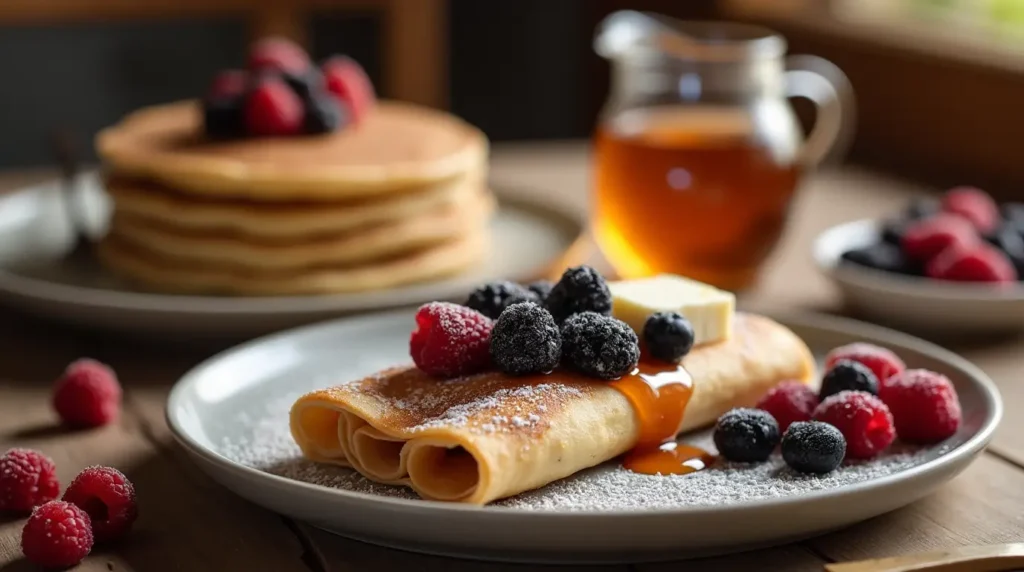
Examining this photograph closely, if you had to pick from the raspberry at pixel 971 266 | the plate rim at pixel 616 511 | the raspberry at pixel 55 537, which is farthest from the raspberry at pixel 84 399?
the raspberry at pixel 971 266

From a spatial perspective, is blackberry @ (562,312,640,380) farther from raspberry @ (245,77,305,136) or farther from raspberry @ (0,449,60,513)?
raspberry @ (245,77,305,136)

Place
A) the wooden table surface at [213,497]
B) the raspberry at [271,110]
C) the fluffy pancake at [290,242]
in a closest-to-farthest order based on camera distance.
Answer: the wooden table surface at [213,497], the fluffy pancake at [290,242], the raspberry at [271,110]

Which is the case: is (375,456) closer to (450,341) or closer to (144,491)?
(450,341)

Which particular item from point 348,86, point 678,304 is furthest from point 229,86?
point 678,304

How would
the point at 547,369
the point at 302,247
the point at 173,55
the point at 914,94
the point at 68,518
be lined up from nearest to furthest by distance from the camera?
the point at 68,518 → the point at 547,369 → the point at 302,247 → the point at 914,94 → the point at 173,55

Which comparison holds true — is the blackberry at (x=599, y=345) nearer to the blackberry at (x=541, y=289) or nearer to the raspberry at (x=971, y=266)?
the blackberry at (x=541, y=289)

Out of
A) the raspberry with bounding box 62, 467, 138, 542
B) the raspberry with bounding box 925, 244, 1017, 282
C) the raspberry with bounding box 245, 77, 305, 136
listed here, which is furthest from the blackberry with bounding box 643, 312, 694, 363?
the raspberry with bounding box 245, 77, 305, 136

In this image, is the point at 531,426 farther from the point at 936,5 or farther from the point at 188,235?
the point at 936,5

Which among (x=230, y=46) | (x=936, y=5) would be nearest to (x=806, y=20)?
(x=936, y=5)
